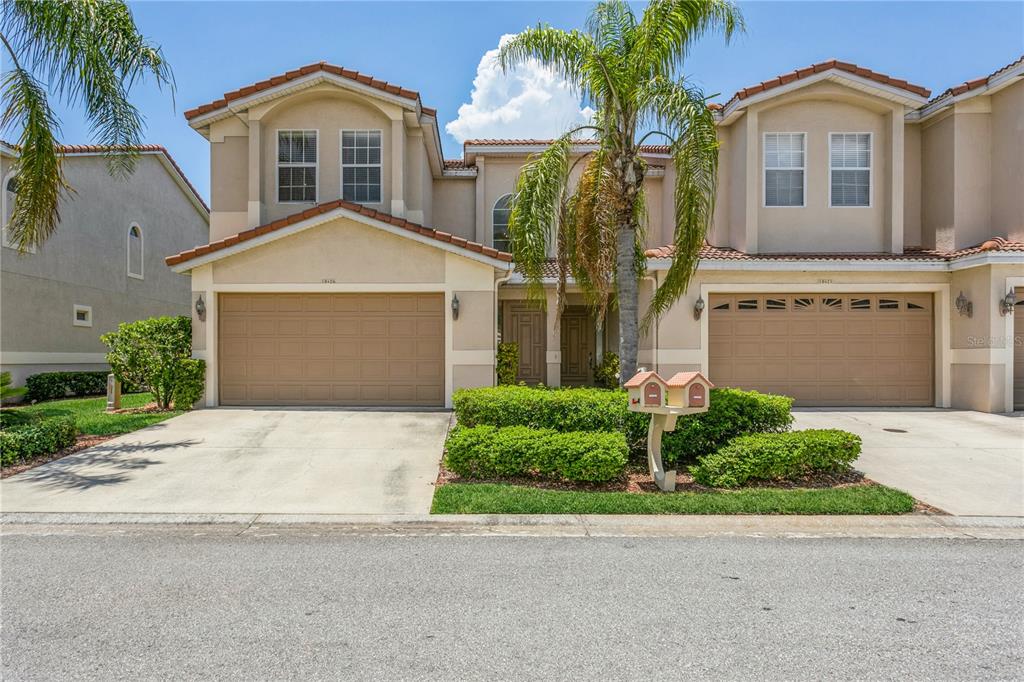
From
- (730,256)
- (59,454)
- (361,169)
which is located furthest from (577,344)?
(59,454)

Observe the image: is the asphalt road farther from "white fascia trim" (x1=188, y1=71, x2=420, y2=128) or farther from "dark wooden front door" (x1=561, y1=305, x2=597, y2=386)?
"dark wooden front door" (x1=561, y1=305, x2=597, y2=386)

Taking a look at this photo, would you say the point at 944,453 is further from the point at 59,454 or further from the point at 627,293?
the point at 59,454

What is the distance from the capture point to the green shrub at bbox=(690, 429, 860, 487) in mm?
6961

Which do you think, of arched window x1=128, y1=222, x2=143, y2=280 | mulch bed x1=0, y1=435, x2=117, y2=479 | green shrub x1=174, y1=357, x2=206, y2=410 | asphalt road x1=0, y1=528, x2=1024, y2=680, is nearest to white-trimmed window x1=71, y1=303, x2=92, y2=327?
arched window x1=128, y1=222, x2=143, y2=280

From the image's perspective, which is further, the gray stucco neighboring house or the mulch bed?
the gray stucco neighboring house

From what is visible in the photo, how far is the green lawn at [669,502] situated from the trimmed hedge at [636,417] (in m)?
1.02

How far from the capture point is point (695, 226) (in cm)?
838

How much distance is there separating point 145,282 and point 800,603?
70.7ft

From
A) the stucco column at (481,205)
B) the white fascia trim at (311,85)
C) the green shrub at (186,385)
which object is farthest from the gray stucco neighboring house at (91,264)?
the stucco column at (481,205)

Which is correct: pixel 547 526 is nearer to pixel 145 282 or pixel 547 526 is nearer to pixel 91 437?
pixel 91 437

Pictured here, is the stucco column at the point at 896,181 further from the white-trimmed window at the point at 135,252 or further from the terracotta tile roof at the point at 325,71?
the white-trimmed window at the point at 135,252

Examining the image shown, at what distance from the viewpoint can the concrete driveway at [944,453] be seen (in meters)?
6.72

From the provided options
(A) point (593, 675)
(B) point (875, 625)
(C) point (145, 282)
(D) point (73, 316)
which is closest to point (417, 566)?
(A) point (593, 675)

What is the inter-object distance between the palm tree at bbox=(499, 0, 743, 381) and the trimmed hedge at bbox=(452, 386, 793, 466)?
1.17 metres
